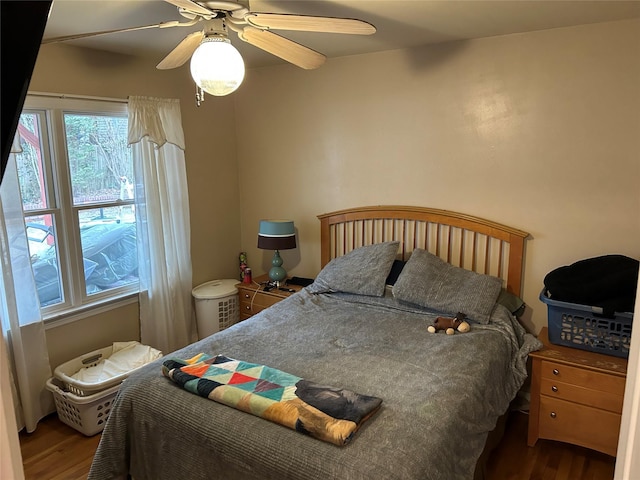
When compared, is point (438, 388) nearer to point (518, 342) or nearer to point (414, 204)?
point (518, 342)

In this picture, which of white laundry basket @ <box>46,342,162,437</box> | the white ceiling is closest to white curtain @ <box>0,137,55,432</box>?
white laundry basket @ <box>46,342,162,437</box>

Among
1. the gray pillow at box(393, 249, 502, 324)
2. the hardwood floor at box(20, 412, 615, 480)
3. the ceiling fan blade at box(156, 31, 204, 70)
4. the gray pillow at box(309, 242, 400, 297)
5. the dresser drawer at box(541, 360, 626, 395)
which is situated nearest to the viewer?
the ceiling fan blade at box(156, 31, 204, 70)

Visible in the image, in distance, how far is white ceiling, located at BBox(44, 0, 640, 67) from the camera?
215cm

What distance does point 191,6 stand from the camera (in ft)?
5.58

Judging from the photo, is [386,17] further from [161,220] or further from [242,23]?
[161,220]

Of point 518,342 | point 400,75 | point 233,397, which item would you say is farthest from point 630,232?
point 233,397

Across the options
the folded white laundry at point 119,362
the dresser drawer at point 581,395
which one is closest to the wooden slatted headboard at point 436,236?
the dresser drawer at point 581,395

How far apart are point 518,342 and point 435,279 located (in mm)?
592

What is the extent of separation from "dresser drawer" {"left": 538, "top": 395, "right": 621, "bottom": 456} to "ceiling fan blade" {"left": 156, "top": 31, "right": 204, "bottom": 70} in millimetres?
2509

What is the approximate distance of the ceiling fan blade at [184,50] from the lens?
198 cm

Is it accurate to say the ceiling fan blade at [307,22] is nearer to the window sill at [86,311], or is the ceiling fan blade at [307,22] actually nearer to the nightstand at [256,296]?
the nightstand at [256,296]

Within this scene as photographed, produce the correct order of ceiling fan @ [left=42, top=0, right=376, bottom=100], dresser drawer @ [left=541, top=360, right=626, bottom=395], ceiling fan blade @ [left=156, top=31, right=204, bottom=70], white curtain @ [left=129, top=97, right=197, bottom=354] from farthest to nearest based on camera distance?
white curtain @ [left=129, top=97, right=197, bottom=354]
dresser drawer @ [left=541, top=360, right=626, bottom=395]
ceiling fan blade @ [left=156, top=31, right=204, bottom=70]
ceiling fan @ [left=42, top=0, right=376, bottom=100]

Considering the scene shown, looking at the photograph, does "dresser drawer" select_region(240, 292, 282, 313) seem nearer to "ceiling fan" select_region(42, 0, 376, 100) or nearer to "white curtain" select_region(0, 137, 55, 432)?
"white curtain" select_region(0, 137, 55, 432)

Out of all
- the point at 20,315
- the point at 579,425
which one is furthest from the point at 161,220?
the point at 579,425
